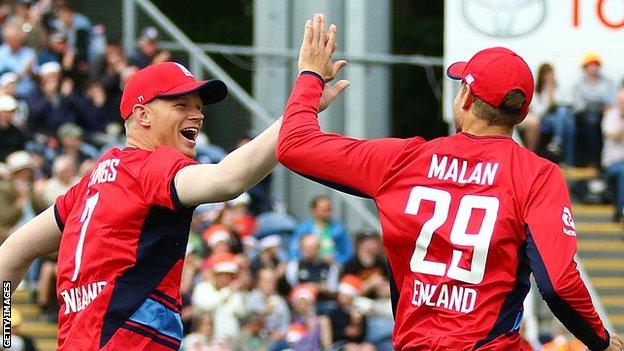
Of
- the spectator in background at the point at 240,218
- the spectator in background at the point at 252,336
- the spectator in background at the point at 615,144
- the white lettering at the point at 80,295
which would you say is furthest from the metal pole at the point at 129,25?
the white lettering at the point at 80,295

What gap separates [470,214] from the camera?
5.93 metres

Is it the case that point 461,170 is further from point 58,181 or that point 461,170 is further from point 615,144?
point 615,144

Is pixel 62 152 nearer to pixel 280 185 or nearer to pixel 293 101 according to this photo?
pixel 280 185

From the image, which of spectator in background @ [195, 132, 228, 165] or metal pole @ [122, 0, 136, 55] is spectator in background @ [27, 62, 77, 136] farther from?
metal pole @ [122, 0, 136, 55]

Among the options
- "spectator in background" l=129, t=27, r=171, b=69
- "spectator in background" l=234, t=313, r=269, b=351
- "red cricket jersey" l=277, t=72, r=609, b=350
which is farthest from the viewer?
"spectator in background" l=129, t=27, r=171, b=69

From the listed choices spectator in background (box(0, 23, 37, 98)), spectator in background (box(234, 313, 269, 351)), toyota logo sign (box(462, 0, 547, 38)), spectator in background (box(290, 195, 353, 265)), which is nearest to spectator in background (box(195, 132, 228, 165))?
spectator in background (box(290, 195, 353, 265))

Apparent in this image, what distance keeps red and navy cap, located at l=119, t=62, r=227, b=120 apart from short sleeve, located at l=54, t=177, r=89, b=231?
0.38 meters

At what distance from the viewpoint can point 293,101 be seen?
6.26 m

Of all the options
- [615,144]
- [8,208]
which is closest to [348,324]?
[8,208]

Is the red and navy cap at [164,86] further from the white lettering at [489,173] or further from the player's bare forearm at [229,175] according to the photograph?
the white lettering at [489,173]

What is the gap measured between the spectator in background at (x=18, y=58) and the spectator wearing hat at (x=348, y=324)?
4298 mm

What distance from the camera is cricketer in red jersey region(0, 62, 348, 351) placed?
20.5 feet

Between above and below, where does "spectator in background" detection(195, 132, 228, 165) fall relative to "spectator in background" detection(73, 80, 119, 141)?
below

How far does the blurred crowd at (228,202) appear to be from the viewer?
14.6m
